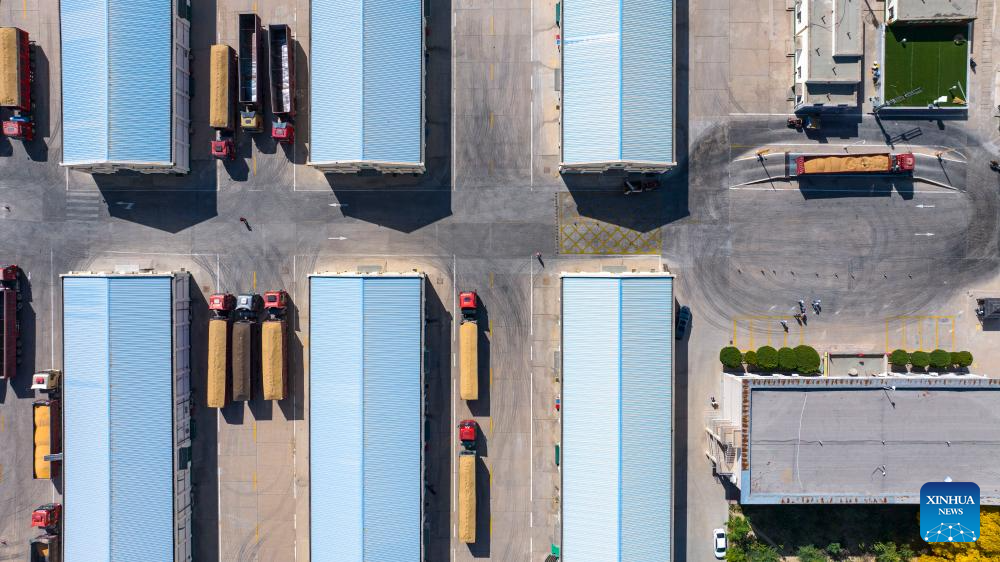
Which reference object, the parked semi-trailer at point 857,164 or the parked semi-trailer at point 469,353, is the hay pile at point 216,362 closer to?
the parked semi-trailer at point 469,353

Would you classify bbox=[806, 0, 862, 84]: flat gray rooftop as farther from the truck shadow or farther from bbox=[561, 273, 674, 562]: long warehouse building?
the truck shadow

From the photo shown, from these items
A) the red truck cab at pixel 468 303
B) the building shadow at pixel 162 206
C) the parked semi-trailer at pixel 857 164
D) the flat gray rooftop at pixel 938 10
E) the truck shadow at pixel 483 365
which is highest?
the flat gray rooftop at pixel 938 10

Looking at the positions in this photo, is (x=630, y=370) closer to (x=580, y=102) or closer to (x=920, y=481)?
(x=580, y=102)

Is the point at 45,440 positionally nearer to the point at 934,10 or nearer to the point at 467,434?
the point at 467,434

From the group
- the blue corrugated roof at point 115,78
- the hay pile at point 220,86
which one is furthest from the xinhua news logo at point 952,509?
the blue corrugated roof at point 115,78

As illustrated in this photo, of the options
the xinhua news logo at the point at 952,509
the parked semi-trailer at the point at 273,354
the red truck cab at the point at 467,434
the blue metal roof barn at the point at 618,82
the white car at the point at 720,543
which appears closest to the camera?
the blue metal roof barn at the point at 618,82

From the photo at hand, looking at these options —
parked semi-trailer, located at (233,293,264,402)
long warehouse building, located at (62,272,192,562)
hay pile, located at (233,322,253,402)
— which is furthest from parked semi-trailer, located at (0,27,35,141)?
hay pile, located at (233,322,253,402)

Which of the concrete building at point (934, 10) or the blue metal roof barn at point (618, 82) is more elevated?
the concrete building at point (934, 10)
